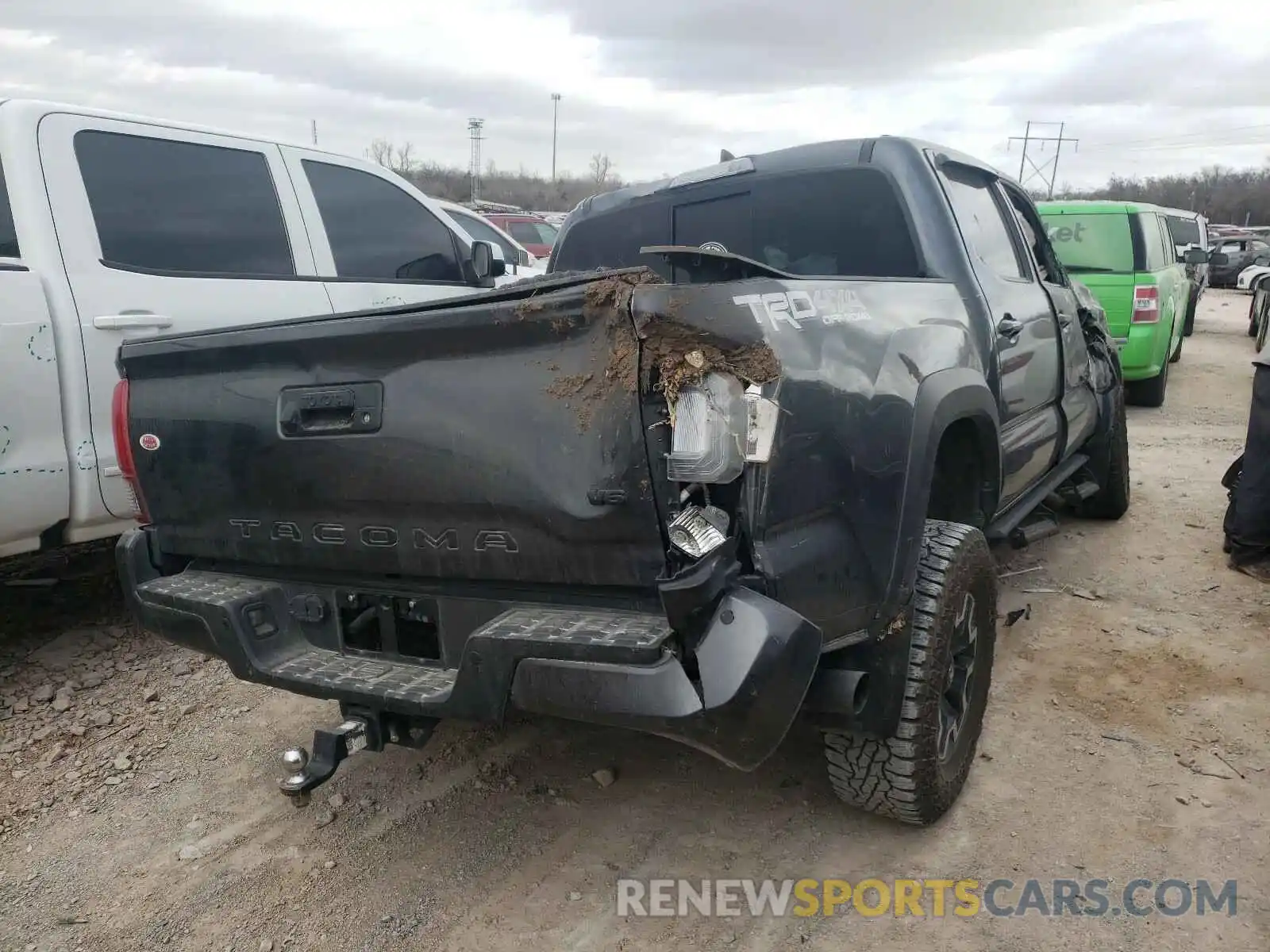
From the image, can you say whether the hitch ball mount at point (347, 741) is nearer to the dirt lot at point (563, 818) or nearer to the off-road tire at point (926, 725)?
the dirt lot at point (563, 818)

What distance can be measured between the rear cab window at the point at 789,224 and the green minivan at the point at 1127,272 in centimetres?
601

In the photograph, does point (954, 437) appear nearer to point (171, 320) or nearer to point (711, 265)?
point (711, 265)

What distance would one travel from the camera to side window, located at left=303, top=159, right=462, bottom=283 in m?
4.67

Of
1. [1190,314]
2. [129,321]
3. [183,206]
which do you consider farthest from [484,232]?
[1190,314]

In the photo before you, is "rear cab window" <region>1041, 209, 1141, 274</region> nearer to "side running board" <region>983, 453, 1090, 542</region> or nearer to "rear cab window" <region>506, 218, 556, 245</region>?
"side running board" <region>983, 453, 1090, 542</region>

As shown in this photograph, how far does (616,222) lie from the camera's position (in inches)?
160

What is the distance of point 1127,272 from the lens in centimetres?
884

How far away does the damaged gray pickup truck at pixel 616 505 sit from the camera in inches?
76.9

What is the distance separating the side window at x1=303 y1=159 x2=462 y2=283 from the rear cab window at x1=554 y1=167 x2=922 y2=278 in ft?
4.36

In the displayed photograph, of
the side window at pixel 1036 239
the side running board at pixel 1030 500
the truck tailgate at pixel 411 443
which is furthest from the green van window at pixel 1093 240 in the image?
the truck tailgate at pixel 411 443

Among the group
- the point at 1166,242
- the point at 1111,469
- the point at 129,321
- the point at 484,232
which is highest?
the point at 1166,242

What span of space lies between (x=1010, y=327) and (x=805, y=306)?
1537 millimetres

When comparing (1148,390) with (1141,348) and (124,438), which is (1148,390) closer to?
(1141,348)

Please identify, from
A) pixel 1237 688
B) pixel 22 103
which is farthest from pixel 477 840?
pixel 22 103
